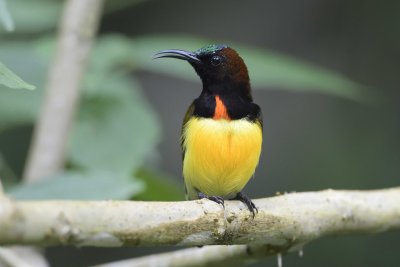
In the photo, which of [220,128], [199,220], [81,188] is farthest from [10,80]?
[220,128]

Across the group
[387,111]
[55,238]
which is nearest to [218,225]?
[55,238]

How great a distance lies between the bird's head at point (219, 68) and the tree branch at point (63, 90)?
0.38 metres

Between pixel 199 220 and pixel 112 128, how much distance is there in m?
1.41

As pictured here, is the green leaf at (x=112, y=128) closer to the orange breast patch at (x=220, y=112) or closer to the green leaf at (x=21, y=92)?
the green leaf at (x=21, y=92)

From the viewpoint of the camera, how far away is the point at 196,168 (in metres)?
3.83

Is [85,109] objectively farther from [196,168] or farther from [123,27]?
[123,27]

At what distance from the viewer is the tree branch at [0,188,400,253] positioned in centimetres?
222

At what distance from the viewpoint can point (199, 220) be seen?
267 centimetres

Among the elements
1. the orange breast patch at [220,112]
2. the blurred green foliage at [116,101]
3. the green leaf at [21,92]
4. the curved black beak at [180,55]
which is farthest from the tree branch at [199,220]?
the green leaf at [21,92]

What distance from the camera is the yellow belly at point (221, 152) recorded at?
370 centimetres

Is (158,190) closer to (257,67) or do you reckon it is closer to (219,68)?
(219,68)

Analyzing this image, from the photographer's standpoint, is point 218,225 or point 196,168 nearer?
point 218,225

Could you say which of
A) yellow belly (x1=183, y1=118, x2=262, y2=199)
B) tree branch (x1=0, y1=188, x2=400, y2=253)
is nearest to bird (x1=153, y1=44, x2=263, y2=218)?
yellow belly (x1=183, y1=118, x2=262, y2=199)

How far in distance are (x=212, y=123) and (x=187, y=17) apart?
16.7ft
